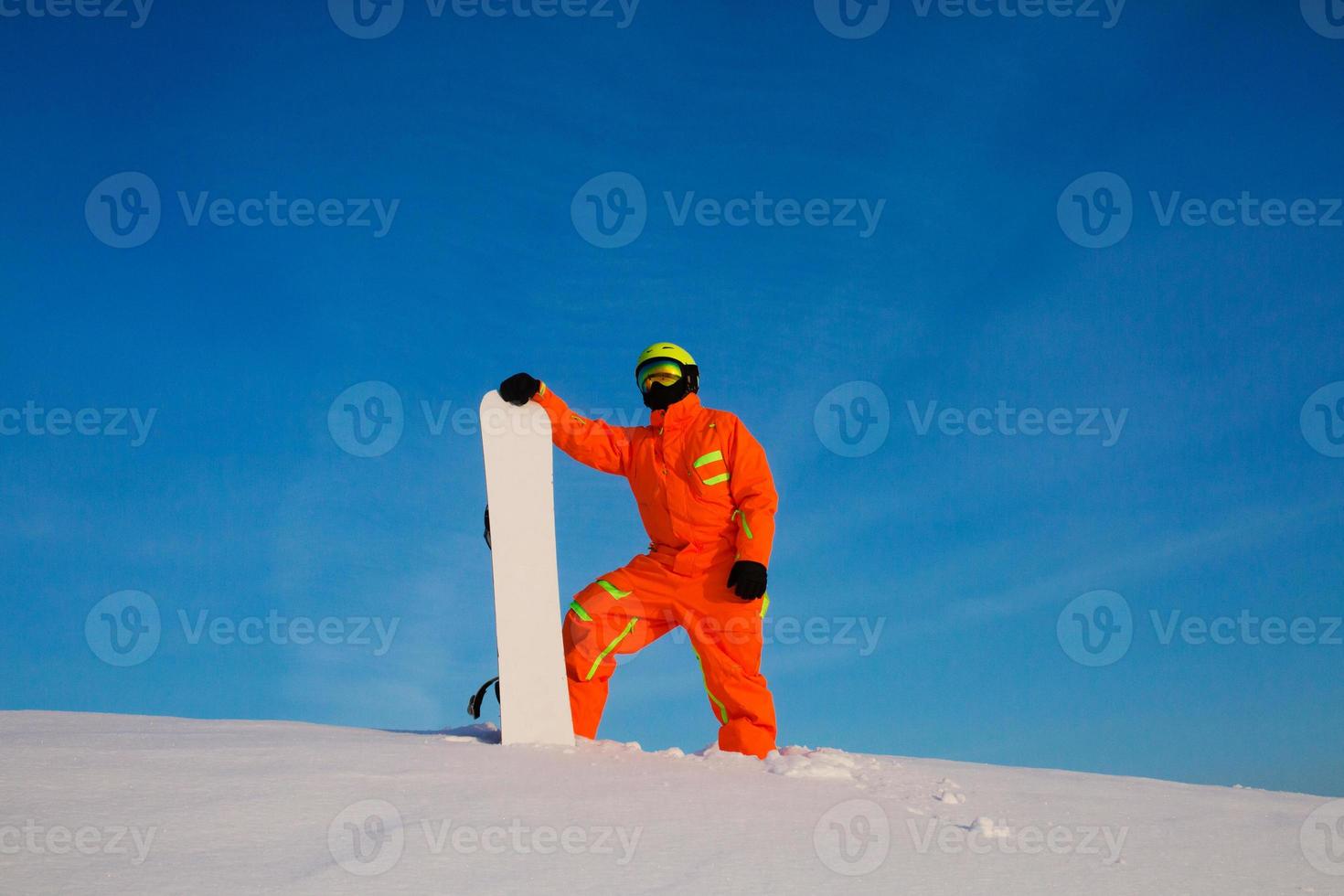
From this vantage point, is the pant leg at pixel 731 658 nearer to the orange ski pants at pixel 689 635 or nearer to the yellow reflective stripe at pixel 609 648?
the orange ski pants at pixel 689 635

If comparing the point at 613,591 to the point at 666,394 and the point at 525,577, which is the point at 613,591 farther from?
the point at 666,394

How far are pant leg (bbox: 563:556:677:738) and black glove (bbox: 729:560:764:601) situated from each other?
414 mm

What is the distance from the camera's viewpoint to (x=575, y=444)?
510cm

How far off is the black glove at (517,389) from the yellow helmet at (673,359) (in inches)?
29.0

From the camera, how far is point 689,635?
497 cm

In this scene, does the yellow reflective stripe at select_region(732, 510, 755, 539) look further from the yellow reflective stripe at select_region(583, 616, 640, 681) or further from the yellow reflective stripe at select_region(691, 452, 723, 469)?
the yellow reflective stripe at select_region(583, 616, 640, 681)

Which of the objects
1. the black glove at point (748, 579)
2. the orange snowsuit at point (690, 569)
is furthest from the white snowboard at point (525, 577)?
the black glove at point (748, 579)

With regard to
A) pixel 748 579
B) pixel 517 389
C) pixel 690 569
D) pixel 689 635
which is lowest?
pixel 689 635

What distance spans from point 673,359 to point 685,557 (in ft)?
3.46

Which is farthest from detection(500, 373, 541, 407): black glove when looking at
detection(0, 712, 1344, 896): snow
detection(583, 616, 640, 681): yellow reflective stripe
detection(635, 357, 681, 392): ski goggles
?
detection(0, 712, 1344, 896): snow

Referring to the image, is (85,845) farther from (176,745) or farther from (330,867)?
(176,745)

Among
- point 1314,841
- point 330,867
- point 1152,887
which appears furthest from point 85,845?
point 1314,841

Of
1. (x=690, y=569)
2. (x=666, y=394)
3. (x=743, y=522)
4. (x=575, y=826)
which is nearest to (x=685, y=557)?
(x=690, y=569)

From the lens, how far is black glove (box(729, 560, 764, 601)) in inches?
185
